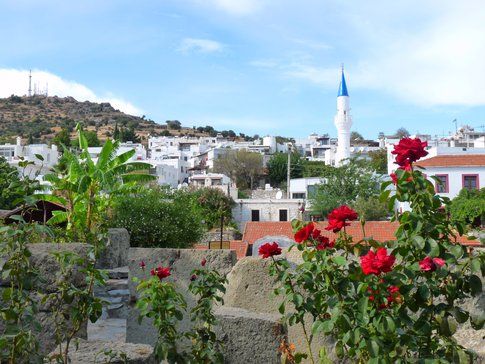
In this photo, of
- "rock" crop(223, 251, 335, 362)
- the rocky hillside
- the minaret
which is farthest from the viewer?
the rocky hillside

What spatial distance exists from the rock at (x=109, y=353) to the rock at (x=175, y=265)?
1.62m

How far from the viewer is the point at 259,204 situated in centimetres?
4462

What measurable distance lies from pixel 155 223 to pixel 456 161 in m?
31.3

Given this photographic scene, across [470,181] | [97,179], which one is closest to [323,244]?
[97,179]

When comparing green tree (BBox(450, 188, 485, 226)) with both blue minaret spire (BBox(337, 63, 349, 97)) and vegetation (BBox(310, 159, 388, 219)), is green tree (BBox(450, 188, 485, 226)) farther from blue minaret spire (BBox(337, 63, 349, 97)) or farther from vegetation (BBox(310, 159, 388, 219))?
blue minaret spire (BBox(337, 63, 349, 97))

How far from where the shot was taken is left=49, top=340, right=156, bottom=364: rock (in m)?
3.10

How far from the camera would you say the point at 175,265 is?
525cm

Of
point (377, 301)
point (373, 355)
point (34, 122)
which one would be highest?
point (34, 122)

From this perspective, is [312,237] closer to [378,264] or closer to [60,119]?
[378,264]

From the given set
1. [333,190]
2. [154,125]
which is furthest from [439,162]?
[154,125]

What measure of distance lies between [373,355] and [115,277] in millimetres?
6346

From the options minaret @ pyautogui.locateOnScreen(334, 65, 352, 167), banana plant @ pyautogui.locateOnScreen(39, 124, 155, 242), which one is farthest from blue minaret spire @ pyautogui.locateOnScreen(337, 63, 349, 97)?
banana plant @ pyautogui.locateOnScreen(39, 124, 155, 242)

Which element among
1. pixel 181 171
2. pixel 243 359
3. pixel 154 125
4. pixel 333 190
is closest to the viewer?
pixel 243 359

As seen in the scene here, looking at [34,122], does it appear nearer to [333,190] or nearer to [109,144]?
[333,190]
